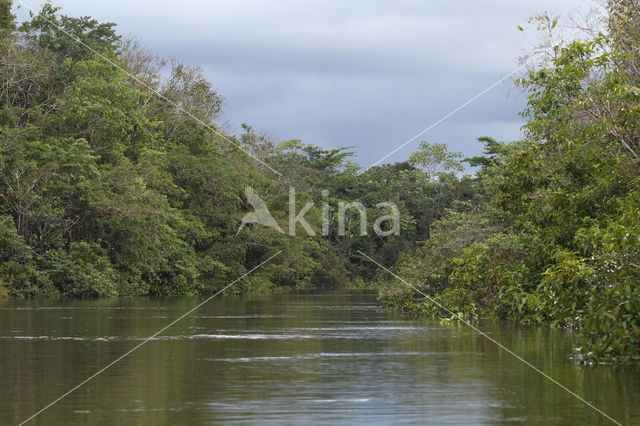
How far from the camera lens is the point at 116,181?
43.9 meters

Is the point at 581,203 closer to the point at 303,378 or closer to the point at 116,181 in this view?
the point at 303,378

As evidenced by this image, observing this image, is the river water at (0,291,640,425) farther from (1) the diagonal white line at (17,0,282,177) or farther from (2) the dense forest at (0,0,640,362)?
(1) the diagonal white line at (17,0,282,177)

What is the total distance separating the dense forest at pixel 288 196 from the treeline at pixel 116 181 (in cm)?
10

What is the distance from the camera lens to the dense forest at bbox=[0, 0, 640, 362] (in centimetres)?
1598

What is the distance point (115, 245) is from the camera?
149 feet

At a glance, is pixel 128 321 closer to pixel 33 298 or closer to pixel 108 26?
pixel 33 298

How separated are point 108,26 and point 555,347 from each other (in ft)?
126

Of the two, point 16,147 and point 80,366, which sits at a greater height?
point 16,147

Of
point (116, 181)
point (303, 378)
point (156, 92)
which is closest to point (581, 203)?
point (303, 378)

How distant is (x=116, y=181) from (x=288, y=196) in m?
18.5

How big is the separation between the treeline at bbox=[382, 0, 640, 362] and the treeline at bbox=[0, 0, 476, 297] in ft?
73.1

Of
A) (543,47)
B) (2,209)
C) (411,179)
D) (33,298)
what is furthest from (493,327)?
(411,179)

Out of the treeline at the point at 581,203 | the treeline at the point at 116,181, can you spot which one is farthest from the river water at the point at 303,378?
the treeline at the point at 116,181

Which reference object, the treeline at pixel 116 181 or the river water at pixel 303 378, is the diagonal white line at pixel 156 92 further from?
the river water at pixel 303 378
